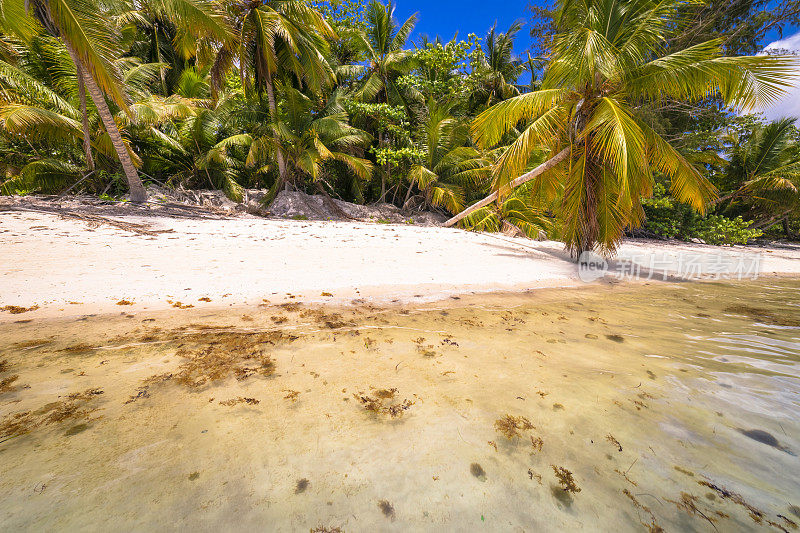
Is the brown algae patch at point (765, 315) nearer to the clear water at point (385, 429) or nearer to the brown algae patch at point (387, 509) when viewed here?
the clear water at point (385, 429)

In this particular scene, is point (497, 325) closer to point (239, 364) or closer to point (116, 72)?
point (239, 364)

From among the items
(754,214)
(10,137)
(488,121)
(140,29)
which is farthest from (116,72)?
(754,214)

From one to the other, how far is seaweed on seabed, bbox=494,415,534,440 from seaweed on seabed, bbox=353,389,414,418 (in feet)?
1.36

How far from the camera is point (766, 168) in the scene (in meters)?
10.6

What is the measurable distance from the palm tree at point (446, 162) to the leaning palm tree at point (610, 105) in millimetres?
3772

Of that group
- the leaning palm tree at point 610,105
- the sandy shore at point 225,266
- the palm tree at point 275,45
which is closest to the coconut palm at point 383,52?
the palm tree at point 275,45

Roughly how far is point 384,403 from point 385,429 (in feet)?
0.57

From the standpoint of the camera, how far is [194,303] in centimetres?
255

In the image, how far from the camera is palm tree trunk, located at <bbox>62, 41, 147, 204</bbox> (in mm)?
5715

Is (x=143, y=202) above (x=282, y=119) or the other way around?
the other way around

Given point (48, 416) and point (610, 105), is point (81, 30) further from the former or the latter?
point (610, 105)

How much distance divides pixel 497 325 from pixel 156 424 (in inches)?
88.5

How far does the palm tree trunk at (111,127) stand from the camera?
5.71 metres

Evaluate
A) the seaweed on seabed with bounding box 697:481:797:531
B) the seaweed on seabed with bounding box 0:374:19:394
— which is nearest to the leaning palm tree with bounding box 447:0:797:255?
the seaweed on seabed with bounding box 697:481:797:531
